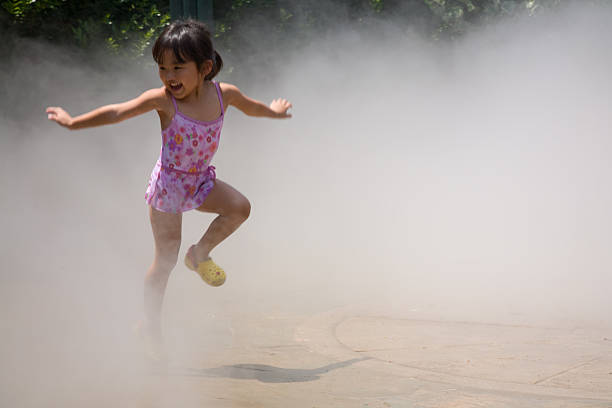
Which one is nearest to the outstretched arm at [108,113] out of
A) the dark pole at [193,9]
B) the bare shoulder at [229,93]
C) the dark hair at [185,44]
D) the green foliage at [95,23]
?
the dark hair at [185,44]

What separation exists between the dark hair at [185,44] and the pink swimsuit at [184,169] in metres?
0.21

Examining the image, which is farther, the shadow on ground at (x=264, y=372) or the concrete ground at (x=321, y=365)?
the shadow on ground at (x=264, y=372)

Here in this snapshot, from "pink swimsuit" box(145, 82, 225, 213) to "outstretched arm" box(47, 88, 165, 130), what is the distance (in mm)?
149

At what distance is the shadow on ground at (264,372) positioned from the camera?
10.8 ft

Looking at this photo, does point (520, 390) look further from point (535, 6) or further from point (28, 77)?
point (535, 6)

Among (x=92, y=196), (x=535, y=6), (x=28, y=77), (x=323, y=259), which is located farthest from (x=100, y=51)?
(x=535, y=6)

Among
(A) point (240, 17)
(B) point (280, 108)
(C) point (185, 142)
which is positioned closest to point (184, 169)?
(C) point (185, 142)

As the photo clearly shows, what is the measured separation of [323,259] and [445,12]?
10.3ft

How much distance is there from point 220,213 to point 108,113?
0.64 metres

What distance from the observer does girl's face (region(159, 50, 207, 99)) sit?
3160mm

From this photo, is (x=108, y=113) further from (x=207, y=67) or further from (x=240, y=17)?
(x=240, y=17)

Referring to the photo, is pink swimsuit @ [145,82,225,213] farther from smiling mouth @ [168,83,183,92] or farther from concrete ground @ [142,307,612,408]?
concrete ground @ [142,307,612,408]

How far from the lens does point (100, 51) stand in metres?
5.60

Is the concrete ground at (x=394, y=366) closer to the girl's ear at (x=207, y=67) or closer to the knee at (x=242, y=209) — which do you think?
the knee at (x=242, y=209)
